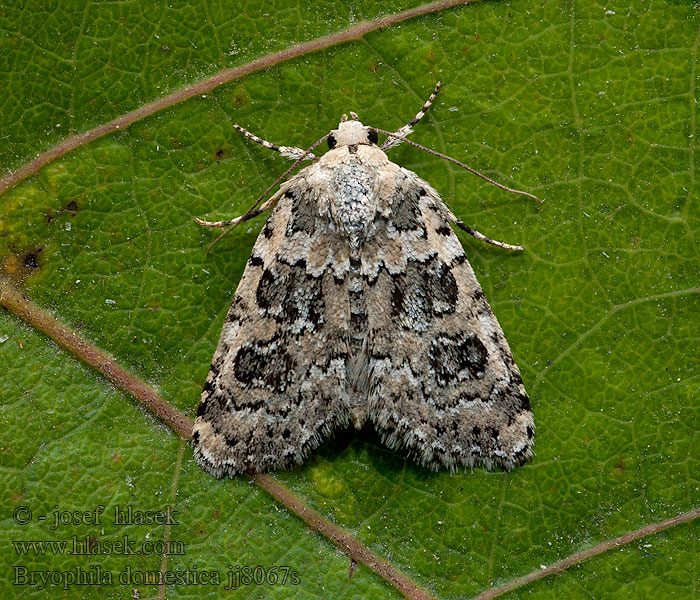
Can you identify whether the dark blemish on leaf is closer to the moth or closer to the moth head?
the moth

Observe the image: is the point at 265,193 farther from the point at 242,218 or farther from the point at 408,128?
the point at 408,128

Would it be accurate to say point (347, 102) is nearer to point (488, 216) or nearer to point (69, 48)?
point (488, 216)

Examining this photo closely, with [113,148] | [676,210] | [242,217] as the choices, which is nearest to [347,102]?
[242,217]

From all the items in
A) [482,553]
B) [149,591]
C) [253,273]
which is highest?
[253,273]

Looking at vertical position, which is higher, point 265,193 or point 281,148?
point 281,148

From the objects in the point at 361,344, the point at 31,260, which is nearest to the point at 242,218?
the point at 361,344

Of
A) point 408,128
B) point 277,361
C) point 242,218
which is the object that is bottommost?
point 277,361

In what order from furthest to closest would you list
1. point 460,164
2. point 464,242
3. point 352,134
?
point 464,242 → point 460,164 → point 352,134

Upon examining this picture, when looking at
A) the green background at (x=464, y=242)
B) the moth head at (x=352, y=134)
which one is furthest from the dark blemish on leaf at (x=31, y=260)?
the moth head at (x=352, y=134)
